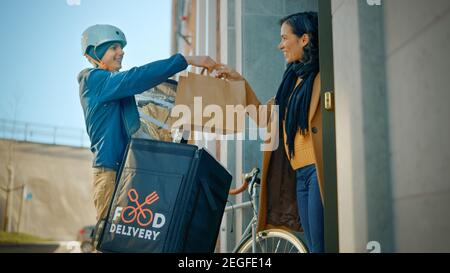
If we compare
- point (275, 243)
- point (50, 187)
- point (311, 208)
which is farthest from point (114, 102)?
point (50, 187)

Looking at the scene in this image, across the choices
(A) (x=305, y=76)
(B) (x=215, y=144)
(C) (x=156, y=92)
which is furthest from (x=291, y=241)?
(B) (x=215, y=144)

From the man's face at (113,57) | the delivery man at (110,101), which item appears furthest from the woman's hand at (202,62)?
the man's face at (113,57)

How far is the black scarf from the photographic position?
2.84 meters

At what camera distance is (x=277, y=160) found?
122 inches

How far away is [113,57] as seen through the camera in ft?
10.1

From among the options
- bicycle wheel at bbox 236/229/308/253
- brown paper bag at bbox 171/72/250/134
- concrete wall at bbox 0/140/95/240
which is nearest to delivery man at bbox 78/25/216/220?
brown paper bag at bbox 171/72/250/134

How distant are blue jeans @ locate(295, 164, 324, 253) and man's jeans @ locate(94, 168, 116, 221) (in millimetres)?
959

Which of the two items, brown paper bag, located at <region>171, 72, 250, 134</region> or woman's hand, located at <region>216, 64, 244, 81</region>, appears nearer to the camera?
brown paper bag, located at <region>171, 72, 250, 134</region>

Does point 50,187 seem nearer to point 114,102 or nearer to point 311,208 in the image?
point 114,102

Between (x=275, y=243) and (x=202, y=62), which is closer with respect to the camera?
(x=202, y=62)

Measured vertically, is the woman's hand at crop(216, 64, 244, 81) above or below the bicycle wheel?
above

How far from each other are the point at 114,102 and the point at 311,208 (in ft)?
3.82

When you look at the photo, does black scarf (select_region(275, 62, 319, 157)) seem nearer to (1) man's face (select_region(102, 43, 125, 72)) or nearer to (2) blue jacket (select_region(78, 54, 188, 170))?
(2) blue jacket (select_region(78, 54, 188, 170))
